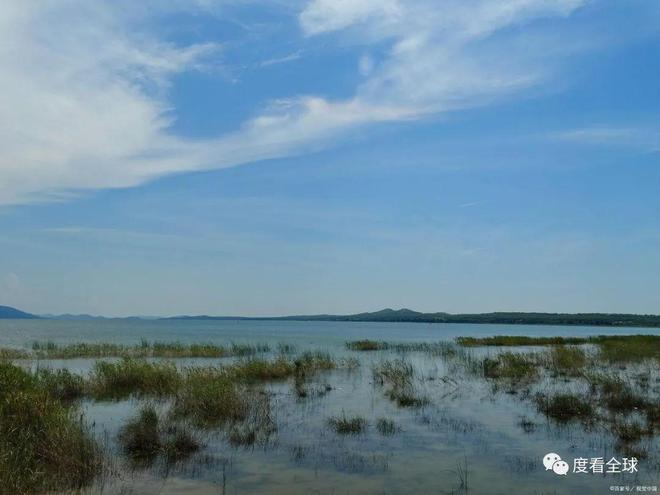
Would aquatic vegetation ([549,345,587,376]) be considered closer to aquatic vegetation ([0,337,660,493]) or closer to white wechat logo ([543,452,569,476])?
aquatic vegetation ([0,337,660,493])

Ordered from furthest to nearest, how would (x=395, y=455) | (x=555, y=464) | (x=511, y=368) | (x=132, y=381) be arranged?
(x=511, y=368) → (x=132, y=381) → (x=395, y=455) → (x=555, y=464)

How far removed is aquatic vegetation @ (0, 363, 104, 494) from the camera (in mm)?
9344

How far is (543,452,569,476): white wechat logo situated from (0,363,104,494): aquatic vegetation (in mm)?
8674

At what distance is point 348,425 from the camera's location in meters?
15.0

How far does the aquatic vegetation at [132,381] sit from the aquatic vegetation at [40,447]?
7.30 meters

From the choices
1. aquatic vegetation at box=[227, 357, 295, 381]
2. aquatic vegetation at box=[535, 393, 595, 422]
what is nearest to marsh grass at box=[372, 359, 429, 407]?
aquatic vegetation at box=[535, 393, 595, 422]

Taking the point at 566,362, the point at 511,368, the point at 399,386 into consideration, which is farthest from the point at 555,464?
the point at 566,362

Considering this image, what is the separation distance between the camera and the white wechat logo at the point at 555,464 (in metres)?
11.3

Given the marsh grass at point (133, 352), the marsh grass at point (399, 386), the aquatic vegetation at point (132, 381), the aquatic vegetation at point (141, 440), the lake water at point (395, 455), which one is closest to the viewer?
the lake water at point (395, 455)

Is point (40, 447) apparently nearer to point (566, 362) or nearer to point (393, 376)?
point (393, 376)

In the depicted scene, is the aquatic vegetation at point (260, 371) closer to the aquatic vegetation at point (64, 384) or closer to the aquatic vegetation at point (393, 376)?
the aquatic vegetation at point (393, 376)

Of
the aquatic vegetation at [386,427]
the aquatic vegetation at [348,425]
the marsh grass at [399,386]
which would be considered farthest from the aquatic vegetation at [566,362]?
the aquatic vegetation at [348,425]

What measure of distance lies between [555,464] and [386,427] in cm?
476

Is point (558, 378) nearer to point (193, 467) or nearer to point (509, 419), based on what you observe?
point (509, 419)
